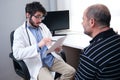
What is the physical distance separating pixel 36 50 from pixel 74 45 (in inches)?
23.4

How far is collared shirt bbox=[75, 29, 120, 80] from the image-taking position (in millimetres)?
1201

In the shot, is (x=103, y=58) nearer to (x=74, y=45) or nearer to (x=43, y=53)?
(x=43, y=53)

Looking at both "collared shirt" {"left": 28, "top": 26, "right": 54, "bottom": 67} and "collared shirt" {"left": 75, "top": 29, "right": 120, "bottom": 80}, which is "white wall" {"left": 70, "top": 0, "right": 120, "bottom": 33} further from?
"collared shirt" {"left": 75, "top": 29, "right": 120, "bottom": 80}

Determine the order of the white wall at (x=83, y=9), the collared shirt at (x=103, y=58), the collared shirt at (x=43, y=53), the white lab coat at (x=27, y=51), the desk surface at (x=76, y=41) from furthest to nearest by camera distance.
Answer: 1. the white wall at (x=83, y=9)
2. the desk surface at (x=76, y=41)
3. the collared shirt at (x=43, y=53)
4. the white lab coat at (x=27, y=51)
5. the collared shirt at (x=103, y=58)

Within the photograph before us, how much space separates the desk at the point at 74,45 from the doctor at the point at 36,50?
280 mm

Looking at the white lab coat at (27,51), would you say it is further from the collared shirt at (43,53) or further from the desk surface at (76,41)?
the desk surface at (76,41)

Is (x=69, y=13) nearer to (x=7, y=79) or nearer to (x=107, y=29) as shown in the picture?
→ (x=7, y=79)

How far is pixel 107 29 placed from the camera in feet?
4.17

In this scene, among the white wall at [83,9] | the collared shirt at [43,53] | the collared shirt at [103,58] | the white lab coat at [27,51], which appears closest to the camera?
the collared shirt at [103,58]

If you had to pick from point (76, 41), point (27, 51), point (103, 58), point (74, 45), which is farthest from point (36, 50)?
point (103, 58)

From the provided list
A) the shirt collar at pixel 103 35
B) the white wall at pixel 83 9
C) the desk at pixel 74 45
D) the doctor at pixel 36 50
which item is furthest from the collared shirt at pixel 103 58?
the white wall at pixel 83 9

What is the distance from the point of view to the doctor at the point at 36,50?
6.22 feet

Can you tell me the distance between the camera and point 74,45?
2.32m

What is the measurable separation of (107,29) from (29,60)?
1.02m
